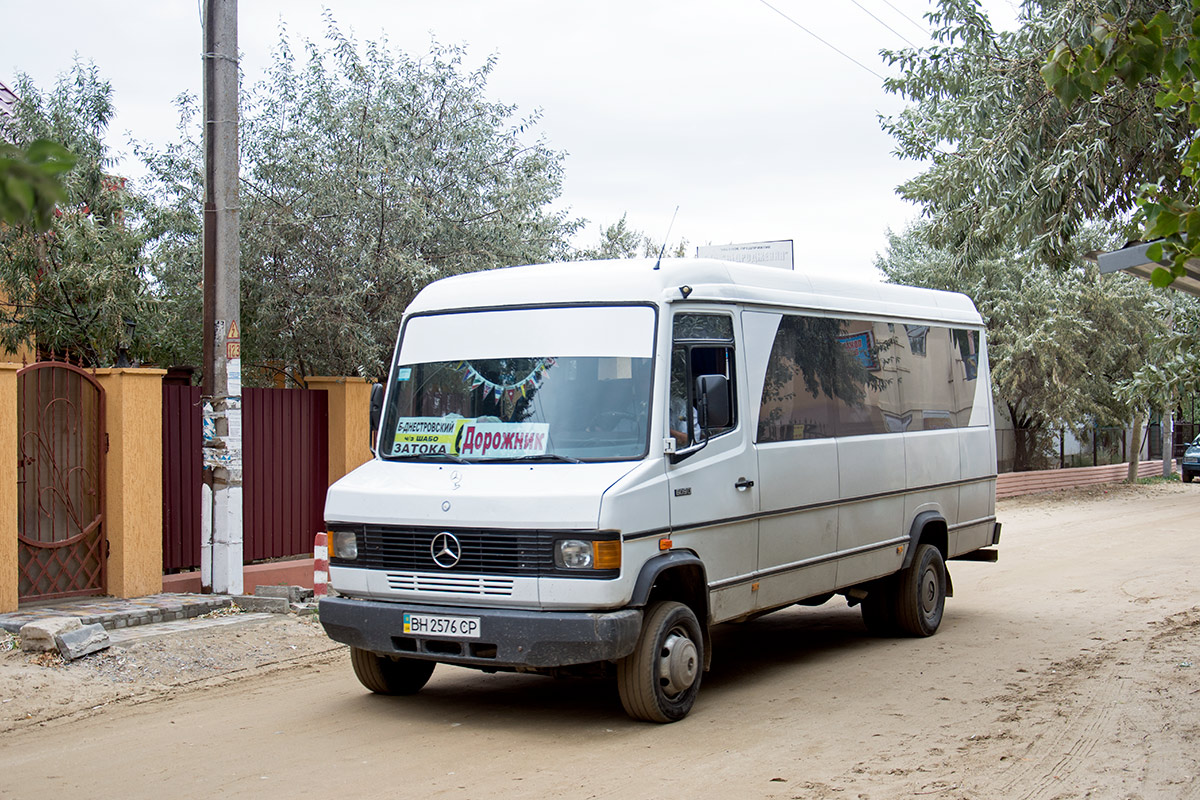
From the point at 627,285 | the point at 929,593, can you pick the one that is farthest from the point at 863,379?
the point at 627,285

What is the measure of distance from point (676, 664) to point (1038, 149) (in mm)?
6586

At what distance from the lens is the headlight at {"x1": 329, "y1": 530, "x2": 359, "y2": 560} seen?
7074 mm

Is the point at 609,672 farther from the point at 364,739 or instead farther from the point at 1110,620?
the point at 1110,620

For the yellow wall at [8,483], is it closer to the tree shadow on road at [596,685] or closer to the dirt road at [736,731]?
the dirt road at [736,731]

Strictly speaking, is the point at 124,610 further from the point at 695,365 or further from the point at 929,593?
the point at 929,593

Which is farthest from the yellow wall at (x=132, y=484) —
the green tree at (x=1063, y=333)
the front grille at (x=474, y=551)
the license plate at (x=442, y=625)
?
the green tree at (x=1063, y=333)

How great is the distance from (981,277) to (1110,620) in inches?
653

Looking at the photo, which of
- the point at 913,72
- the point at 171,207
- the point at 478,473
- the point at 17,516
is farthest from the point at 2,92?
the point at 478,473

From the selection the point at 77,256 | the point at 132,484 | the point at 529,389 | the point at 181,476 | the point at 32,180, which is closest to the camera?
the point at 32,180

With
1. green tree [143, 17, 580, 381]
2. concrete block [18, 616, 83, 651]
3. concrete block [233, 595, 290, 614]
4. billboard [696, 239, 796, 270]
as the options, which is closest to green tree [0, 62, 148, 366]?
green tree [143, 17, 580, 381]

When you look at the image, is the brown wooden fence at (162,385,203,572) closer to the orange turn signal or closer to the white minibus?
the white minibus

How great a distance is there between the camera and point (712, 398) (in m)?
6.87

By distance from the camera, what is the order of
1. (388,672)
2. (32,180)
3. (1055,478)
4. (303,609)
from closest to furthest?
(32,180) → (388,672) → (303,609) → (1055,478)

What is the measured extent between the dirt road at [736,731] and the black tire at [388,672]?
104 mm
